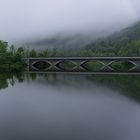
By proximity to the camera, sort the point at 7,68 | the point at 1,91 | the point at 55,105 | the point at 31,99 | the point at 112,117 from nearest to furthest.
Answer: the point at 112,117
the point at 55,105
the point at 31,99
the point at 1,91
the point at 7,68

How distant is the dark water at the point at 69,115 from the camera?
2122 centimetres

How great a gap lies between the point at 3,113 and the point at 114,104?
32.6 ft

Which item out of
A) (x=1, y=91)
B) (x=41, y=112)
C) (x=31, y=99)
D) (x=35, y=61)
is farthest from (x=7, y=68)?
(x=41, y=112)

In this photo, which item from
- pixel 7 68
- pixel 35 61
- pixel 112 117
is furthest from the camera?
pixel 35 61

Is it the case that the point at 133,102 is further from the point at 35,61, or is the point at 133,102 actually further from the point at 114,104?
the point at 35,61

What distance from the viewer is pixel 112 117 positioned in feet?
85.8

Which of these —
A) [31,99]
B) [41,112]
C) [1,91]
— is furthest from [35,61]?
[41,112]

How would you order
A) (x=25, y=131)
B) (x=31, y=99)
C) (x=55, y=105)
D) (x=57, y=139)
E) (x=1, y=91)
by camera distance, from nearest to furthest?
(x=57, y=139) → (x=25, y=131) → (x=55, y=105) → (x=31, y=99) → (x=1, y=91)

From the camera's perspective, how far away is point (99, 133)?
70.4ft

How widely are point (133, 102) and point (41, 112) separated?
30.4 ft

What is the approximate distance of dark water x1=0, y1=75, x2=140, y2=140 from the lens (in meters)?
21.2

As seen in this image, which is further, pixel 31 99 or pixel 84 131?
pixel 31 99

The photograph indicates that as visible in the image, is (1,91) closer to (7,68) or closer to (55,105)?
(55,105)

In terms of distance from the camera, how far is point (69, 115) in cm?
2658
